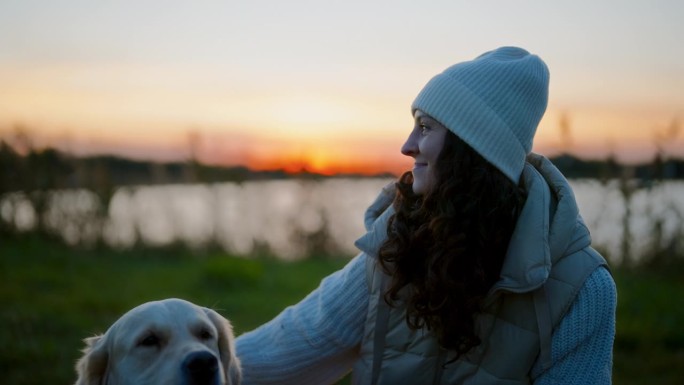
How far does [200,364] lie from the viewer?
2637 millimetres

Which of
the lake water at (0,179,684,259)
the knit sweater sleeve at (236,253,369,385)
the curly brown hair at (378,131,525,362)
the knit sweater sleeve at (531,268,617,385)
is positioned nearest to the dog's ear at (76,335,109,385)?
the knit sweater sleeve at (236,253,369,385)

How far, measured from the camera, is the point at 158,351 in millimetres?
2732

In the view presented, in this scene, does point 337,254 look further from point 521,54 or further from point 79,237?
point 521,54

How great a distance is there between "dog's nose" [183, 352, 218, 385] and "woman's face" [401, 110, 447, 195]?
0.98 metres

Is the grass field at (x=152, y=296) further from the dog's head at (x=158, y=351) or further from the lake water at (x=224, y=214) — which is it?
the dog's head at (x=158, y=351)

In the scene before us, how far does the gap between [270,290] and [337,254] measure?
2047 mm

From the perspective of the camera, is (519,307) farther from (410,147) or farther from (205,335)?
(205,335)

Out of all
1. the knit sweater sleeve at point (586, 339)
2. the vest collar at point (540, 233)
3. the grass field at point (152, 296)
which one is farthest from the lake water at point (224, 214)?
the knit sweater sleeve at point (586, 339)

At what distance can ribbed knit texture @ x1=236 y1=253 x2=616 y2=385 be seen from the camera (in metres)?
2.54

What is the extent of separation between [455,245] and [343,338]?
2.30 feet

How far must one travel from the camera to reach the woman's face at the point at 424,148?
105 inches

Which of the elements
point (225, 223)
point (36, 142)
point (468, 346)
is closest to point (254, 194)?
point (225, 223)

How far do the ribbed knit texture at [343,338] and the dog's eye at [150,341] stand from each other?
1.60ft

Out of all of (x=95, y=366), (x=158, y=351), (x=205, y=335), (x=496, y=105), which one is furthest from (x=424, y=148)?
(x=95, y=366)
